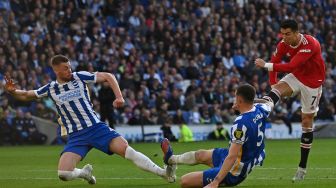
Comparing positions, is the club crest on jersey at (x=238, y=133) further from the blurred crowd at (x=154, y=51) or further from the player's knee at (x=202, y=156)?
the blurred crowd at (x=154, y=51)

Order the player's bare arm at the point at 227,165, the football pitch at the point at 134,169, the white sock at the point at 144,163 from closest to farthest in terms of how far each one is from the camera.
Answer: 1. the player's bare arm at the point at 227,165
2. the white sock at the point at 144,163
3. the football pitch at the point at 134,169

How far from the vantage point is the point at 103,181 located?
553 inches

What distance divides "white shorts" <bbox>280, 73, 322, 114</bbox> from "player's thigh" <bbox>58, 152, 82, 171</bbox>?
3724mm

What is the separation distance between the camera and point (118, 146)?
42.4 feet

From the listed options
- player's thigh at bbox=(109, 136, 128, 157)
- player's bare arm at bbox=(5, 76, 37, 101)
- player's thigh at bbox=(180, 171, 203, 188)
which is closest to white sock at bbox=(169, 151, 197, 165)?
player's thigh at bbox=(109, 136, 128, 157)

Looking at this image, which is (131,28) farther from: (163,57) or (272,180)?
(272,180)

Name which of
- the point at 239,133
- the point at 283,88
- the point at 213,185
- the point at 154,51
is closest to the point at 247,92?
the point at 239,133

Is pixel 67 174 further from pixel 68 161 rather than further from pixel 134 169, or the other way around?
pixel 134 169

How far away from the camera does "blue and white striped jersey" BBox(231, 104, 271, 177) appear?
10902mm

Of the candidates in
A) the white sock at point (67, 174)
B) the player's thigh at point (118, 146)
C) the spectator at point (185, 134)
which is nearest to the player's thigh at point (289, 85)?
the player's thigh at point (118, 146)

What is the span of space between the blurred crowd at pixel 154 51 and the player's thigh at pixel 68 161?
45.5 ft

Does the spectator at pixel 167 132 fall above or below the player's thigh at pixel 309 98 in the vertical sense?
below

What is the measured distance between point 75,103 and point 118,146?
0.97 metres

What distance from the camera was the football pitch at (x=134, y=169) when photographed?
13.4 m
